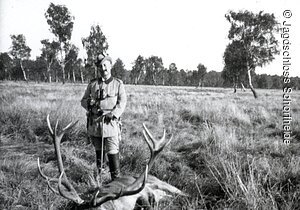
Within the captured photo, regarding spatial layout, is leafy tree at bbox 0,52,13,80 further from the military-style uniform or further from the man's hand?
the man's hand

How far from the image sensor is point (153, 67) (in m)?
84.8

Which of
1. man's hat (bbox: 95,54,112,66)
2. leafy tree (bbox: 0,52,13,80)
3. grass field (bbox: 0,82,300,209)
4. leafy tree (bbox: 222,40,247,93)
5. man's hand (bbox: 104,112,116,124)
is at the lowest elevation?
grass field (bbox: 0,82,300,209)

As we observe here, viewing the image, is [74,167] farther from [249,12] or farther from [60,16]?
[60,16]

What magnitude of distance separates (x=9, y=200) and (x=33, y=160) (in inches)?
68.6

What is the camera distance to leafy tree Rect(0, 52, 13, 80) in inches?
2231

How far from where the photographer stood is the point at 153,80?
83.9 metres

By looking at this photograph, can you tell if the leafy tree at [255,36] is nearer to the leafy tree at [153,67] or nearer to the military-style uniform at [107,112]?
the military-style uniform at [107,112]

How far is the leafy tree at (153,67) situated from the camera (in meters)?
83.5

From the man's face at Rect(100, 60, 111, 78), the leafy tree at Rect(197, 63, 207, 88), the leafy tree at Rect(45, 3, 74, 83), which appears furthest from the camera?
the leafy tree at Rect(197, 63, 207, 88)

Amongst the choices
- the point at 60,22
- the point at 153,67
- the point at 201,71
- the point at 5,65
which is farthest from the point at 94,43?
the point at 153,67

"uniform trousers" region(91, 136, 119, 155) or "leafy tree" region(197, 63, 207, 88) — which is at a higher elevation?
"leafy tree" region(197, 63, 207, 88)

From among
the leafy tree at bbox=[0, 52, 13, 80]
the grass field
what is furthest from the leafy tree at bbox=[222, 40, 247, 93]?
the leafy tree at bbox=[0, 52, 13, 80]

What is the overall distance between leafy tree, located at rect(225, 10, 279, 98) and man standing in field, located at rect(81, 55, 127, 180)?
21940 millimetres

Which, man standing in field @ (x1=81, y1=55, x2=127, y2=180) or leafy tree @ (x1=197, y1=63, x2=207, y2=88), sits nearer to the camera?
man standing in field @ (x1=81, y1=55, x2=127, y2=180)
